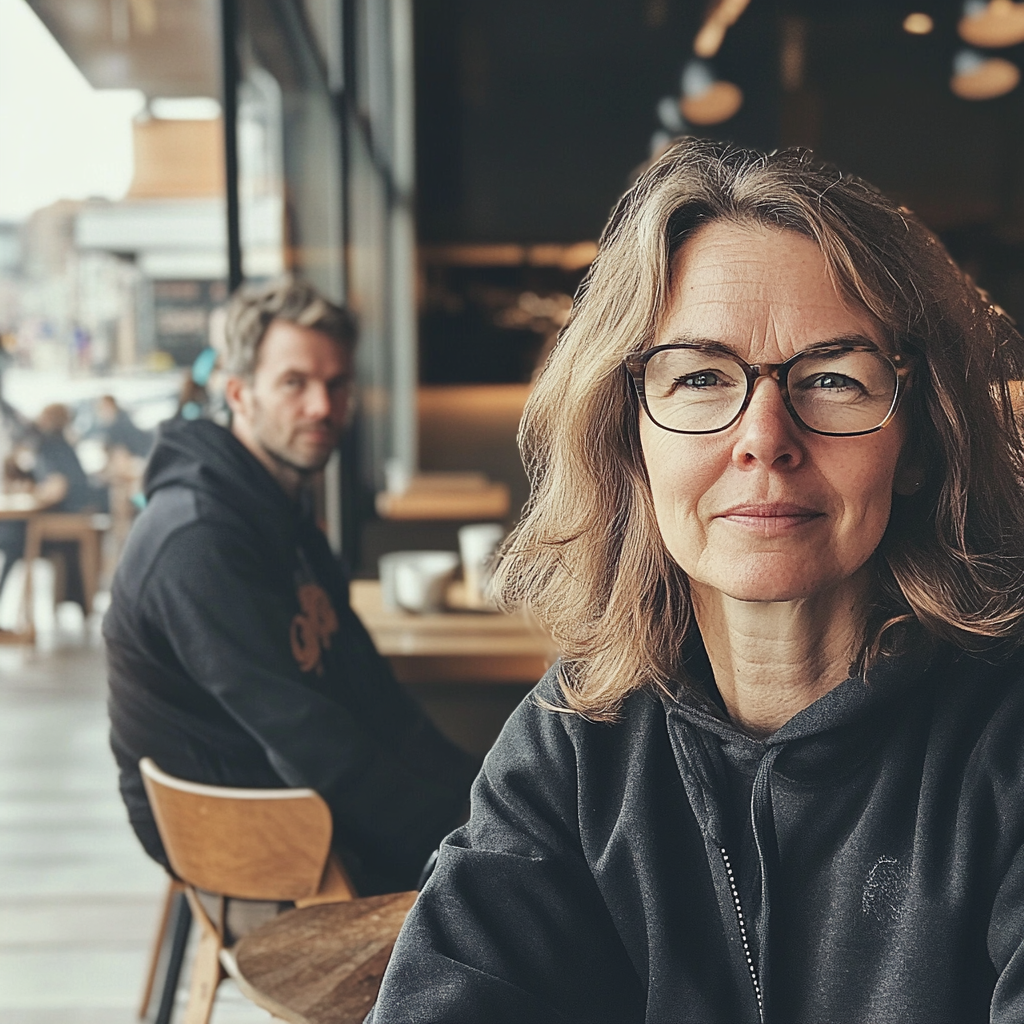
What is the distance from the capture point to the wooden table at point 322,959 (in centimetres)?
115

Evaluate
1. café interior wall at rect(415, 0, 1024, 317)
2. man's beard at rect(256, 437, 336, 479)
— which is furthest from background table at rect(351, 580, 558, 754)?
café interior wall at rect(415, 0, 1024, 317)

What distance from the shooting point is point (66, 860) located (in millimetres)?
3369

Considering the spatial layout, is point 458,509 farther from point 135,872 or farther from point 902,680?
point 902,680

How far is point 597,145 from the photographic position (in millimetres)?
9984

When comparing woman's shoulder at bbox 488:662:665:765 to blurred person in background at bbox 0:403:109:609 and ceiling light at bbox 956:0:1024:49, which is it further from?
ceiling light at bbox 956:0:1024:49

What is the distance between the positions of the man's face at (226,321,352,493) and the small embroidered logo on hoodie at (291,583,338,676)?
0.99 feet

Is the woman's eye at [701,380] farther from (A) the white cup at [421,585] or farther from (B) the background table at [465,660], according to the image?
(A) the white cup at [421,585]

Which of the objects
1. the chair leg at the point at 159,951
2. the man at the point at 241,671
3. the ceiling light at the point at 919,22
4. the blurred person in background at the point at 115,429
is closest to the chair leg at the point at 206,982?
the man at the point at 241,671

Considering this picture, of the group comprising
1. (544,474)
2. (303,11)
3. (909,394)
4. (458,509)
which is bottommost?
(458,509)

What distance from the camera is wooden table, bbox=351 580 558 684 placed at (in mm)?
2482

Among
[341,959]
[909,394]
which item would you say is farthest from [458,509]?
[909,394]

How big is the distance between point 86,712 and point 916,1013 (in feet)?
14.3

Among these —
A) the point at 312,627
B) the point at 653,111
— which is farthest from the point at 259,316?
the point at 653,111

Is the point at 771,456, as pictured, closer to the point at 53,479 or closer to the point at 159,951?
the point at 159,951
